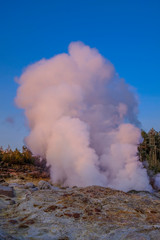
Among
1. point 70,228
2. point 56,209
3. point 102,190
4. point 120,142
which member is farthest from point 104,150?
point 70,228

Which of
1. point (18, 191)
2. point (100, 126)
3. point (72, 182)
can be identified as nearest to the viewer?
point (18, 191)

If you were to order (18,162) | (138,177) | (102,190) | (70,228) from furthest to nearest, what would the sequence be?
(18,162), (138,177), (102,190), (70,228)

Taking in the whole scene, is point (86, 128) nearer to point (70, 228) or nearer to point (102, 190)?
point (102, 190)

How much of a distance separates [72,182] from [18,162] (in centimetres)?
828

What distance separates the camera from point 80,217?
6168 mm

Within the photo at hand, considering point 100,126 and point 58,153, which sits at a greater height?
point 100,126

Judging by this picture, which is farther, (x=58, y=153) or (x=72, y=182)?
(x=58, y=153)

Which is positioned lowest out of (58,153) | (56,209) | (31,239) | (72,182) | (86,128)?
(31,239)

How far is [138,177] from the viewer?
11711mm

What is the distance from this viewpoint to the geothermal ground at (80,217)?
5.14 meters

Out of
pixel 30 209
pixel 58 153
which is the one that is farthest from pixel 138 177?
pixel 30 209

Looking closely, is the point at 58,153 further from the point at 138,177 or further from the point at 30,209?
the point at 30,209

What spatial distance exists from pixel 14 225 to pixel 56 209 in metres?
1.34

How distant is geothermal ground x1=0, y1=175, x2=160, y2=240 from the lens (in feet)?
16.9
